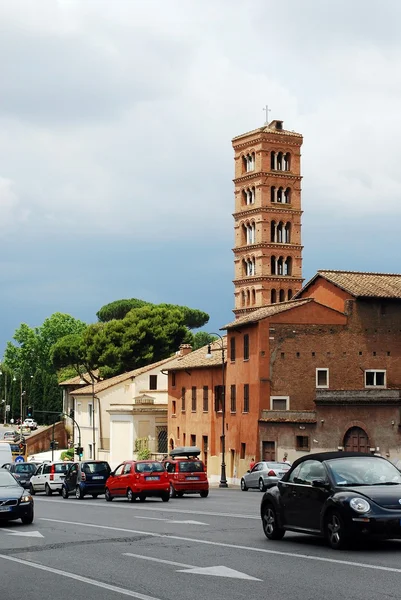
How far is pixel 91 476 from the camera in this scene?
4228 cm

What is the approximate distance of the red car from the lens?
36375 millimetres

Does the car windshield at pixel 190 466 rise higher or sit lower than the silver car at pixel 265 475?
higher

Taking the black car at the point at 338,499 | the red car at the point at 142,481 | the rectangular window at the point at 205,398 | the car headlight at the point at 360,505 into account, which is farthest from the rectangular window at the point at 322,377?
the car headlight at the point at 360,505

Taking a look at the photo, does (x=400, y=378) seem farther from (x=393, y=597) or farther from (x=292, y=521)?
(x=393, y=597)

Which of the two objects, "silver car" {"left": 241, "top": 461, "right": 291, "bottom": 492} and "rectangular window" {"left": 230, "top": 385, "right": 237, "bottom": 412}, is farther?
"rectangular window" {"left": 230, "top": 385, "right": 237, "bottom": 412}

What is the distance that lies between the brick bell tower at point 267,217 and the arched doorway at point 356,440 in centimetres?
5918

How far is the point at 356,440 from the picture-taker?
5269cm

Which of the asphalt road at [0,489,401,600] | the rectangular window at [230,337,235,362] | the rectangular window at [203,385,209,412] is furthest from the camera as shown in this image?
the rectangular window at [203,385,209,412]

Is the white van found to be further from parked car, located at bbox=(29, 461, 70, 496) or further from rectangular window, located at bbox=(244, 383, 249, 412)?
rectangular window, located at bbox=(244, 383, 249, 412)

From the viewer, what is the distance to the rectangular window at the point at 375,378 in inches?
2490

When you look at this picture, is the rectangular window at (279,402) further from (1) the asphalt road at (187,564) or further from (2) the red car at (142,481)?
(1) the asphalt road at (187,564)

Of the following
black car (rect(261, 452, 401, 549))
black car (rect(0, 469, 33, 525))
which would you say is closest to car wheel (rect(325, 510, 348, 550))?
black car (rect(261, 452, 401, 549))

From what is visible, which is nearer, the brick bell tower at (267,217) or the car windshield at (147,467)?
the car windshield at (147,467)

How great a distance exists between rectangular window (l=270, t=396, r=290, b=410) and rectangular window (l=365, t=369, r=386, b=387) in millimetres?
5022
